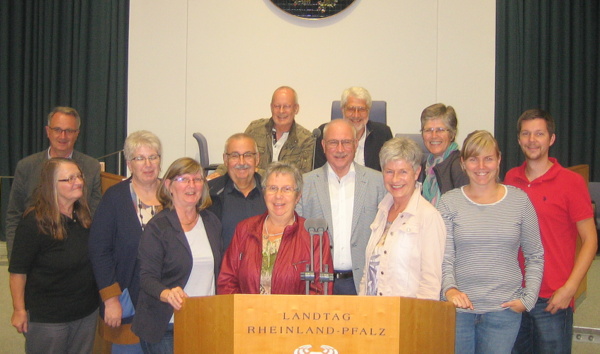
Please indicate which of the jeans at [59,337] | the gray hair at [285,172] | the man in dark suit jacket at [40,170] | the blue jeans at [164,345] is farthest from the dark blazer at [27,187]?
the gray hair at [285,172]

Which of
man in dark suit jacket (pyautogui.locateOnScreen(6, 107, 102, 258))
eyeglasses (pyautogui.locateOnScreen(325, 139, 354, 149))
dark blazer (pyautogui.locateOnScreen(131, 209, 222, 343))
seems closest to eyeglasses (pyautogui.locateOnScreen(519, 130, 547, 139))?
eyeglasses (pyautogui.locateOnScreen(325, 139, 354, 149))

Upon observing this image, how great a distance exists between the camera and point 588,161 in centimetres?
768

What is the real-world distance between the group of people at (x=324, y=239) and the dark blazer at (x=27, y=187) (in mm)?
703

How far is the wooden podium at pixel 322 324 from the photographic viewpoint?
2.01m

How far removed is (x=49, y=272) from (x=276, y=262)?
3.84 feet

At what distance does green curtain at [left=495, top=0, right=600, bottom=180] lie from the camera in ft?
24.1

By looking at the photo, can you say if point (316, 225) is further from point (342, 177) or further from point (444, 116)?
point (444, 116)

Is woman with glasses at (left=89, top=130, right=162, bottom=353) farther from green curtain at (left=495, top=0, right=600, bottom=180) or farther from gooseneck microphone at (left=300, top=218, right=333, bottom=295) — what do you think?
green curtain at (left=495, top=0, right=600, bottom=180)

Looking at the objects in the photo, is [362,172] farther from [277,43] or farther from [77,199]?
[277,43]

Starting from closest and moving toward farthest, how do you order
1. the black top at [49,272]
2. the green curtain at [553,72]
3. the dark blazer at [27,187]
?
the black top at [49,272]
the dark blazer at [27,187]
the green curtain at [553,72]

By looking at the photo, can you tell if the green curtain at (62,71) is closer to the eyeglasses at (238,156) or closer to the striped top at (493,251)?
the eyeglasses at (238,156)

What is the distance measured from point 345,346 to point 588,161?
6685 millimetres

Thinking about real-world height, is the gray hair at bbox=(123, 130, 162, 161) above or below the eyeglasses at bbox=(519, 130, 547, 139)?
below

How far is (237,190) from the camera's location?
10.8 feet
